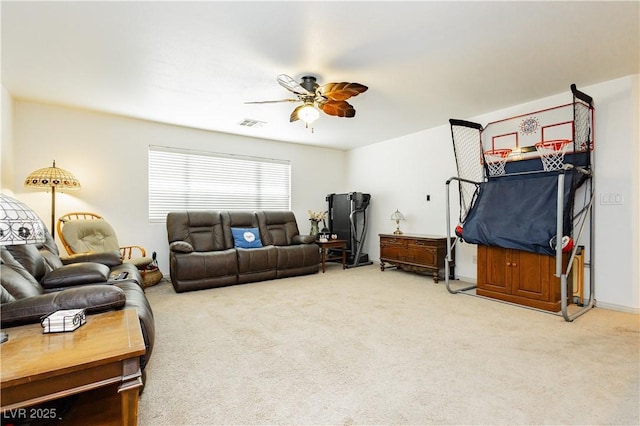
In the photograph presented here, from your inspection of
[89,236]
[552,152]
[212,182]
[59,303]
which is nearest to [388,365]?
[59,303]

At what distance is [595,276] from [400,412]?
127 inches

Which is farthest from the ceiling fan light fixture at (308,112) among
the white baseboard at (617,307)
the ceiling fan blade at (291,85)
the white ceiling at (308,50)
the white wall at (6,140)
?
the white baseboard at (617,307)

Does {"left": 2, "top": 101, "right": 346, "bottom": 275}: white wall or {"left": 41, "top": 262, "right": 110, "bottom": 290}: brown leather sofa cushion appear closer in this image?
{"left": 41, "top": 262, "right": 110, "bottom": 290}: brown leather sofa cushion

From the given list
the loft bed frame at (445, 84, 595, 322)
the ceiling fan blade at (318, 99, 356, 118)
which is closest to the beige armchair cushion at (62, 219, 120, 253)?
the ceiling fan blade at (318, 99, 356, 118)

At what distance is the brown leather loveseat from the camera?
14.0ft

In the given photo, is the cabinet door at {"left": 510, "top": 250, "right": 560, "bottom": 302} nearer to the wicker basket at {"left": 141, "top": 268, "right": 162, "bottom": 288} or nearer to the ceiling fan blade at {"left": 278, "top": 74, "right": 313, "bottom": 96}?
the ceiling fan blade at {"left": 278, "top": 74, "right": 313, "bottom": 96}

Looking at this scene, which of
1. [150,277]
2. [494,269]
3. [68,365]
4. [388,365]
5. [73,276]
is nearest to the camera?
[68,365]

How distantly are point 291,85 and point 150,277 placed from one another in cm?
333

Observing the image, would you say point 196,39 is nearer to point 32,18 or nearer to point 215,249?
point 32,18

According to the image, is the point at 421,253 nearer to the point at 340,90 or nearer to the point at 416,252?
the point at 416,252

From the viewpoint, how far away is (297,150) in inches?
252

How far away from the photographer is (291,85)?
2922 mm

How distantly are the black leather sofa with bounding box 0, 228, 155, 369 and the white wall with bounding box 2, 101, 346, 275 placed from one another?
1.65 m

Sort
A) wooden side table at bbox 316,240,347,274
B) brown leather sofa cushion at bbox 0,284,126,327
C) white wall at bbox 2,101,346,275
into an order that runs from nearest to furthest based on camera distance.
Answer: brown leather sofa cushion at bbox 0,284,126,327
white wall at bbox 2,101,346,275
wooden side table at bbox 316,240,347,274
